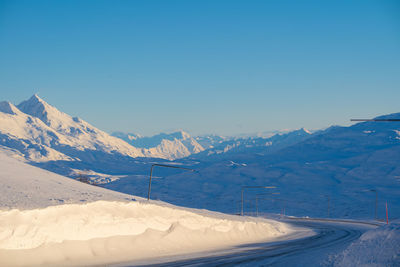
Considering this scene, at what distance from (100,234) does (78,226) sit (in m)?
1.86

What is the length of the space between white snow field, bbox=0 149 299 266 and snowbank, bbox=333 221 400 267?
13434 millimetres

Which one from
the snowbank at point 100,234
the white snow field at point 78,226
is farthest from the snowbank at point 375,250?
the snowbank at point 100,234

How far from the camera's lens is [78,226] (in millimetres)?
24734

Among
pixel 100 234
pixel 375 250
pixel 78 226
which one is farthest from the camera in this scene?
pixel 100 234

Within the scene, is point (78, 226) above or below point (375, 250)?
below

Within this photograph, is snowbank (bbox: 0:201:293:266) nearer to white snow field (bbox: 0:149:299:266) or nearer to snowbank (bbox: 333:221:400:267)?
white snow field (bbox: 0:149:299:266)

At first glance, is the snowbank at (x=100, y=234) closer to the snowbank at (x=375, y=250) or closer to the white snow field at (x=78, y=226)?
the white snow field at (x=78, y=226)

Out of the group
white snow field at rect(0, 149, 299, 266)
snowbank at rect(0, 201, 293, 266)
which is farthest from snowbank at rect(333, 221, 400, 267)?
snowbank at rect(0, 201, 293, 266)

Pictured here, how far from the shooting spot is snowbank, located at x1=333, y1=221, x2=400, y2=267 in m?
17.2

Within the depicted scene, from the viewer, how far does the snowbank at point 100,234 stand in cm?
2136

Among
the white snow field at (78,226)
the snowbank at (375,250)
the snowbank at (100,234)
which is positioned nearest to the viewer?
the snowbank at (375,250)

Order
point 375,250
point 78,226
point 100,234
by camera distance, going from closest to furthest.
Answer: point 375,250 < point 78,226 < point 100,234

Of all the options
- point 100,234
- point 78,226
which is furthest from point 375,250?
point 78,226

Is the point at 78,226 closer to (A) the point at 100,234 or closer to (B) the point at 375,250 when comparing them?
(A) the point at 100,234
